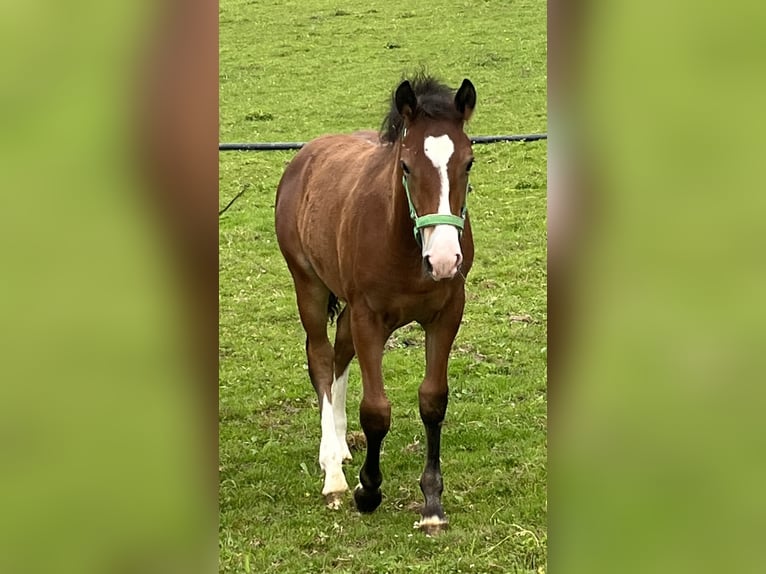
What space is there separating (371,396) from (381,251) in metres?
0.68

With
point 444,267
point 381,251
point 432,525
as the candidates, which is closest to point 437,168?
point 444,267

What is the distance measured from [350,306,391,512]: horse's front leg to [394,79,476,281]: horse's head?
66cm

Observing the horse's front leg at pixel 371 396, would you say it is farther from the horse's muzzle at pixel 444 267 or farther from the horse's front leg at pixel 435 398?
the horse's muzzle at pixel 444 267

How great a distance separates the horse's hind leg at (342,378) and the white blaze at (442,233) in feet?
5.44

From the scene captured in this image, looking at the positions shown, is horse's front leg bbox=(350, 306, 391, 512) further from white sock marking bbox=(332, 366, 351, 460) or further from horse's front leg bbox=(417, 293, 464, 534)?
white sock marking bbox=(332, 366, 351, 460)

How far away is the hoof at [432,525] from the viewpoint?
140 inches

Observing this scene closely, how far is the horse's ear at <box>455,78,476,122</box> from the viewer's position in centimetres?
305

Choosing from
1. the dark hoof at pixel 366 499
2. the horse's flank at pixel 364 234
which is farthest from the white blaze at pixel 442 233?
the dark hoof at pixel 366 499

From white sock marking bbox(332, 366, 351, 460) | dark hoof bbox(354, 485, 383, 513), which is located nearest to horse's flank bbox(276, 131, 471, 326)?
white sock marking bbox(332, 366, 351, 460)
